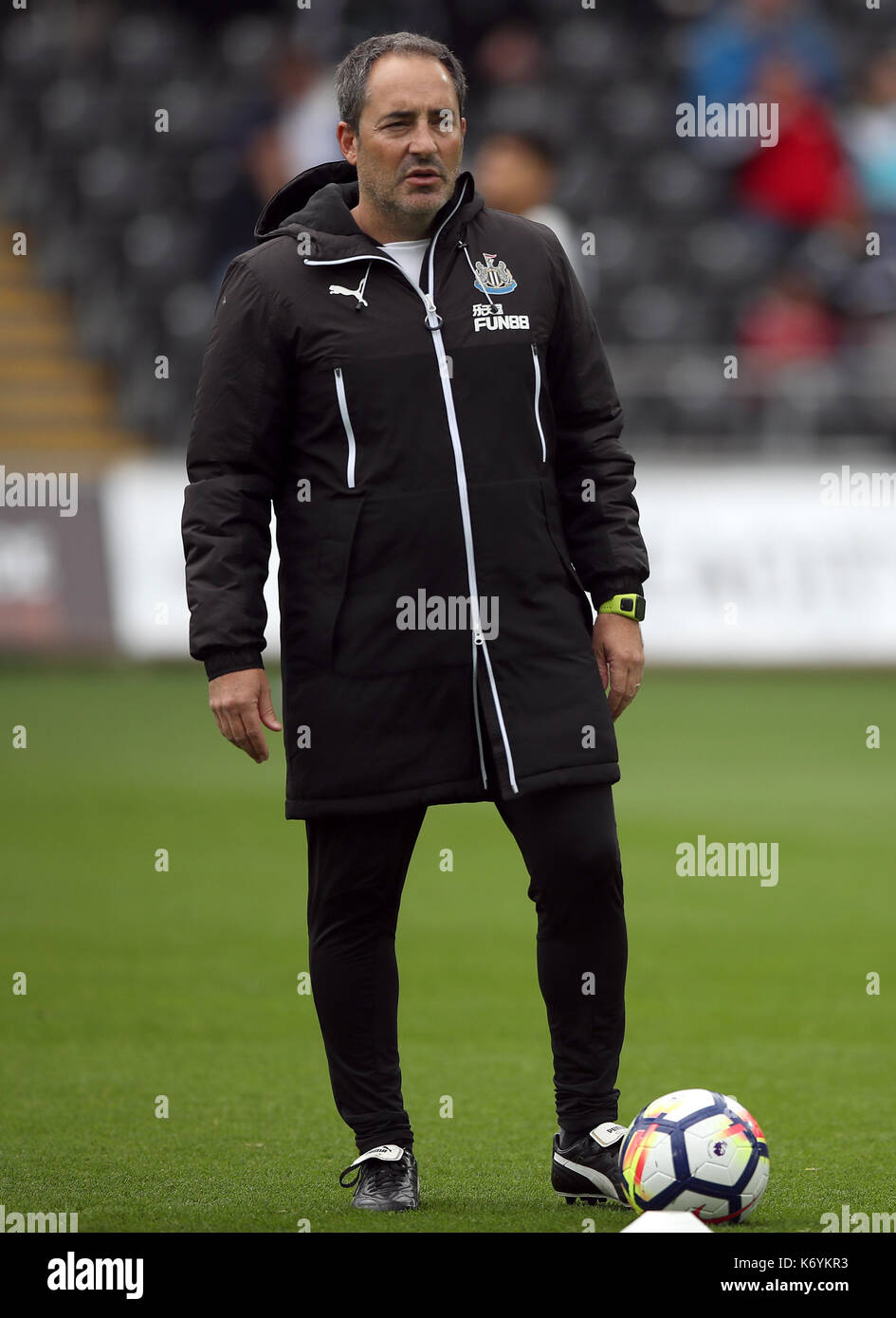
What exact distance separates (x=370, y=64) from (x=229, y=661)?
128 centimetres

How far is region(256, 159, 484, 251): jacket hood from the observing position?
14.6 feet

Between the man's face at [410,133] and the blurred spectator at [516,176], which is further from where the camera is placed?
the blurred spectator at [516,176]

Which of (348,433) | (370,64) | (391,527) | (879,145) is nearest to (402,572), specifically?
(391,527)

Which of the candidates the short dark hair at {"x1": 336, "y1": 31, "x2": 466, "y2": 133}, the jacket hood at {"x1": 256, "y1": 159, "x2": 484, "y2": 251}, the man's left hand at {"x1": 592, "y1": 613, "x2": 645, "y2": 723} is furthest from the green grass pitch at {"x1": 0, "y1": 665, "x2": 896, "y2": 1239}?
the short dark hair at {"x1": 336, "y1": 31, "x2": 466, "y2": 133}

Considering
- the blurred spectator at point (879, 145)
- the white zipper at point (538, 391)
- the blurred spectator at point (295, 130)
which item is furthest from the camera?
the blurred spectator at point (879, 145)

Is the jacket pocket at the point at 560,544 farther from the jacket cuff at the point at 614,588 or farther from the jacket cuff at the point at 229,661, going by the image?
the jacket cuff at the point at 229,661

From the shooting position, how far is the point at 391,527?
4363mm

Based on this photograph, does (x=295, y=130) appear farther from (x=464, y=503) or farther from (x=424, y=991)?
(x=464, y=503)

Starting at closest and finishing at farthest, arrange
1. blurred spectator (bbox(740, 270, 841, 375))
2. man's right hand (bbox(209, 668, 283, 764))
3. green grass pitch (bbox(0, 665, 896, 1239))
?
man's right hand (bbox(209, 668, 283, 764)), green grass pitch (bbox(0, 665, 896, 1239)), blurred spectator (bbox(740, 270, 841, 375))

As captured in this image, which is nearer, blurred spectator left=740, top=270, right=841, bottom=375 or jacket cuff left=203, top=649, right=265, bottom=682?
jacket cuff left=203, top=649, right=265, bottom=682

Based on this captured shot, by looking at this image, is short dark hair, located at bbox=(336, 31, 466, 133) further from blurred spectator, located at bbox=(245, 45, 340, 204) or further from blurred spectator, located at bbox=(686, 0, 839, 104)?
blurred spectator, located at bbox=(686, 0, 839, 104)

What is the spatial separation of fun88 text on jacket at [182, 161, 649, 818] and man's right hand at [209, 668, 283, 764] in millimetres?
39

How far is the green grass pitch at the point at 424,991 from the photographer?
4668 millimetres

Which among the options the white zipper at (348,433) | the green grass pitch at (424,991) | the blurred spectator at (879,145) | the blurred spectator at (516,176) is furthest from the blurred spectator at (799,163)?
the white zipper at (348,433)
